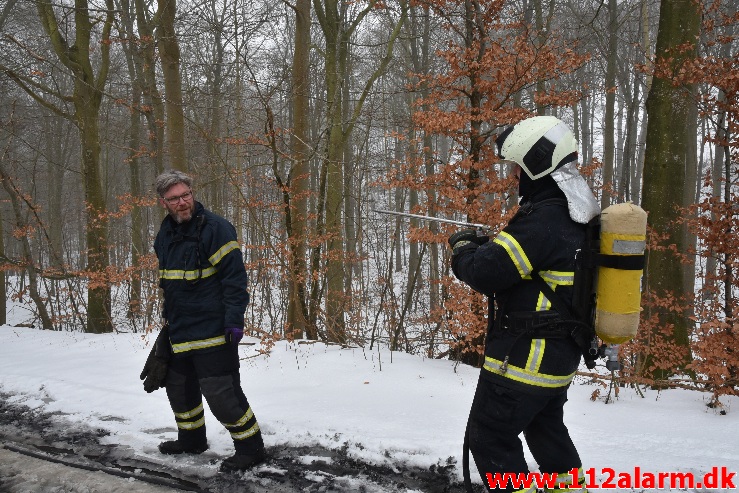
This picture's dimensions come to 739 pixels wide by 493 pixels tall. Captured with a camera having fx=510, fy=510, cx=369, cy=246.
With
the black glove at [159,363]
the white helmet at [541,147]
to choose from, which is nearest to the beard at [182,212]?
the black glove at [159,363]

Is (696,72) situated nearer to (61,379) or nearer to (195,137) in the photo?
(61,379)

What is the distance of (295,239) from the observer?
25.3 feet

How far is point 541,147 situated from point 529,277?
1.97ft

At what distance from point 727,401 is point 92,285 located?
9.94m

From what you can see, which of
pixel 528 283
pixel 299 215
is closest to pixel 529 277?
pixel 528 283

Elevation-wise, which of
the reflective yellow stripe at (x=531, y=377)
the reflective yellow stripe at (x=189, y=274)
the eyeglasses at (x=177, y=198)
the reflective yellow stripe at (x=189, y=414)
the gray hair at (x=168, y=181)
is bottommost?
the reflective yellow stripe at (x=189, y=414)

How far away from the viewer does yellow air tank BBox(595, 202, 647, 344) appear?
7.49 ft

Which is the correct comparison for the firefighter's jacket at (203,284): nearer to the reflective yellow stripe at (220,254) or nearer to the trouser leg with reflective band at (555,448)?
the reflective yellow stripe at (220,254)

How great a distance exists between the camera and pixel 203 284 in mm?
3486

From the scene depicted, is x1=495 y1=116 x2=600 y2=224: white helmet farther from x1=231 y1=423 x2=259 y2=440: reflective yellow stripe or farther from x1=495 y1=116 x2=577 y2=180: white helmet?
x1=231 y1=423 x2=259 y2=440: reflective yellow stripe

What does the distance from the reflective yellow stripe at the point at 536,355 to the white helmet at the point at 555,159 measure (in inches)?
22.8

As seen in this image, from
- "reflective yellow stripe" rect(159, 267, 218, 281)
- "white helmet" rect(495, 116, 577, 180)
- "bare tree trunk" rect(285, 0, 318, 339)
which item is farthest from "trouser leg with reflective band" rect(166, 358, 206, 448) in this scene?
"bare tree trunk" rect(285, 0, 318, 339)

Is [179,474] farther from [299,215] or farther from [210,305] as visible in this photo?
[299,215]

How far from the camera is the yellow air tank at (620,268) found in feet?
7.49
